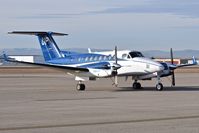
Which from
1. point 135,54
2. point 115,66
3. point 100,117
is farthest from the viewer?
point 135,54

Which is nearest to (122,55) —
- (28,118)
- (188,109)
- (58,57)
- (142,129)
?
(58,57)

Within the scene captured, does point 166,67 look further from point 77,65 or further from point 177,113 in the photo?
point 177,113

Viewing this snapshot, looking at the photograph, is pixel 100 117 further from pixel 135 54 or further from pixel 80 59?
pixel 80 59

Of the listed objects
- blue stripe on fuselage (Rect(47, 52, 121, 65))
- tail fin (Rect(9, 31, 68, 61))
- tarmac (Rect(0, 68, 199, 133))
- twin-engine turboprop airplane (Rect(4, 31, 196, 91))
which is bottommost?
tarmac (Rect(0, 68, 199, 133))

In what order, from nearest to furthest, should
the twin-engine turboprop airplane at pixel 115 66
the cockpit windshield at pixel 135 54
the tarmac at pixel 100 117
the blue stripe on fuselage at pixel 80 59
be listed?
the tarmac at pixel 100 117 < the twin-engine turboprop airplane at pixel 115 66 < the cockpit windshield at pixel 135 54 < the blue stripe on fuselage at pixel 80 59

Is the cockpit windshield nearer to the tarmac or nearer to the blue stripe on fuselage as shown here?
the blue stripe on fuselage

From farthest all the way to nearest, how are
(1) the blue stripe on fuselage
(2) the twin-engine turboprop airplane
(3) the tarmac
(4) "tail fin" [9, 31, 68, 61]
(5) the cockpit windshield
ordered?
(4) "tail fin" [9, 31, 68, 61] < (1) the blue stripe on fuselage < (5) the cockpit windshield < (2) the twin-engine turboprop airplane < (3) the tarmac

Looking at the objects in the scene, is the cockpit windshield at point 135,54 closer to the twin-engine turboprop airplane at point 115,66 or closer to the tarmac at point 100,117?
the twin-engine turboprop airplane at point 115,66

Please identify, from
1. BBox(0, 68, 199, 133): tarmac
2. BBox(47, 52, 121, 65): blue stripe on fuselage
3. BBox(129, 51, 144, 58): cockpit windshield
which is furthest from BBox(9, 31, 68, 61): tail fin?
BBox(0, 68, 199, 133): tarmac

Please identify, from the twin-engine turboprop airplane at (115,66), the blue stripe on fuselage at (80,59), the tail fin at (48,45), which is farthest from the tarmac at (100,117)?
the tail fin at (48,45)

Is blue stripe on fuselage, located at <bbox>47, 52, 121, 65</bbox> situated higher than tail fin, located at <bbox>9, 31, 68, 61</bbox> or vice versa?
tail fin, located at <bbox>9, 31, 68, 61</bbox>

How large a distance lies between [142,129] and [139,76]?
70.3 feet

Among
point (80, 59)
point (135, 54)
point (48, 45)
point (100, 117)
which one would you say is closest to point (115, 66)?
point (135, 54)

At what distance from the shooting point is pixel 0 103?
2486 cm
